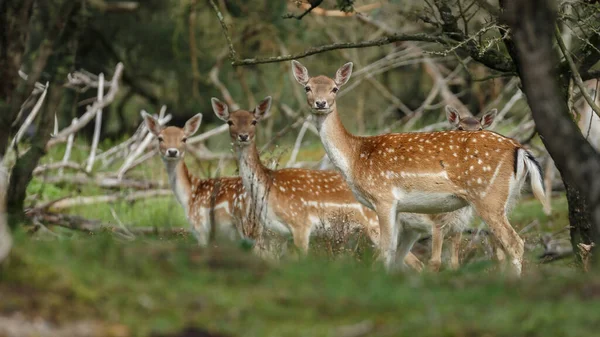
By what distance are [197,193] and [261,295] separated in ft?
18.9

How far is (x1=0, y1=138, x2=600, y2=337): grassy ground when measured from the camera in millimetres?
3465

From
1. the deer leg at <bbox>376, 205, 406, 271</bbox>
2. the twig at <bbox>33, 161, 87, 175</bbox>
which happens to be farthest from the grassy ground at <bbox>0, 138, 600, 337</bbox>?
the twig at <bbox>33, 161, 87, 175</bbox>

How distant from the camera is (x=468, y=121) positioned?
952 cm

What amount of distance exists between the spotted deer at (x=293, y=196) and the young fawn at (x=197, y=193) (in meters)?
0.26

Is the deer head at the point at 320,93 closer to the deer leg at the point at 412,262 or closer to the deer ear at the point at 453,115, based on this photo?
the deer leg at the point at 412,262

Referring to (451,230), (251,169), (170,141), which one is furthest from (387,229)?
(170,141)

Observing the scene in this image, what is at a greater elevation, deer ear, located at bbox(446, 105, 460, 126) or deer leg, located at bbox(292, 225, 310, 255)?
deer ear, located at bbox(446, 105, 460, 126)

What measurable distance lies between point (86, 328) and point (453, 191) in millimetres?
4735

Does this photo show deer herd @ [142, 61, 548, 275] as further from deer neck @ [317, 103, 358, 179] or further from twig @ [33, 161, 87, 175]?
twig @ [33, 161, 87, 175]

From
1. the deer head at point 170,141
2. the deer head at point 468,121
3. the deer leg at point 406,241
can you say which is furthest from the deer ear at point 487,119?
the deer head at point 170,141

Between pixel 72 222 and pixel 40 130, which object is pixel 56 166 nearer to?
pixel 72 222

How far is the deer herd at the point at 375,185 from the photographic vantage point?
7.58 m

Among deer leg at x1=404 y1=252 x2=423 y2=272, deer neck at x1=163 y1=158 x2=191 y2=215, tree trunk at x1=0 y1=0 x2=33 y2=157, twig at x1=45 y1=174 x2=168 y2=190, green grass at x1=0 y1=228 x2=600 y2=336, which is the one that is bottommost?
deer leg at x1=404 y1=252 x2=423 y2=272

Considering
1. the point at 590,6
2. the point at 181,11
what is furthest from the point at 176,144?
the point at 181,11
